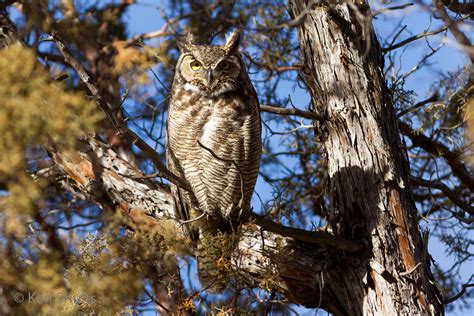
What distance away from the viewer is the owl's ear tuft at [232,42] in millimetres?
3749

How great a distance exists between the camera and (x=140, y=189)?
4348mm

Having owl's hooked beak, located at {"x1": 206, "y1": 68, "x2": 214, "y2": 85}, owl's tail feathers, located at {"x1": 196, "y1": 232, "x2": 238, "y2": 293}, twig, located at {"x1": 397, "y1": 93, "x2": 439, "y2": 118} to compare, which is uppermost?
twig, located at {"x1": 397, "y1": 93, "x2": 439, "y2": 118}

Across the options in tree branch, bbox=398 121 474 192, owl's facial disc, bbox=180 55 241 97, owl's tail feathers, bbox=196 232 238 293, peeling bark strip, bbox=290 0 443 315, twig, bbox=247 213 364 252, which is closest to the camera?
twig, bbox=247 213 364 252

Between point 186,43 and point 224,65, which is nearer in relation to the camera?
point 224,65

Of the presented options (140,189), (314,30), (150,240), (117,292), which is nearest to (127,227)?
(140,189)

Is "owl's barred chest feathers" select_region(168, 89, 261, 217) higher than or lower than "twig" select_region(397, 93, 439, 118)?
lower

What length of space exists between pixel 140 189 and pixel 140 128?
451 mm

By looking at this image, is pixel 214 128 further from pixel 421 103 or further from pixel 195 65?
pixel 421 103

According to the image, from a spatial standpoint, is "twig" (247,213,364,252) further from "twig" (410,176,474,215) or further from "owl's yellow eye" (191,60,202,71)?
"owl's yellow eye" (191,60,202,71)

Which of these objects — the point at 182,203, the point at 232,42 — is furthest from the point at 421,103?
the point at 182,203

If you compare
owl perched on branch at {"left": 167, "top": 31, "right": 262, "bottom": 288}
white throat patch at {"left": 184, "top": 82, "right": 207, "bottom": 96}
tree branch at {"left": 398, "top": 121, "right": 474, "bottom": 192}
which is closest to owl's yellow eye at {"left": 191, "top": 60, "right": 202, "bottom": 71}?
owl perched on branch at {"left": 167, "top": 31, "right": 262, "bottom": 288}

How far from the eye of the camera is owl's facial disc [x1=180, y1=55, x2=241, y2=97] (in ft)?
11.9

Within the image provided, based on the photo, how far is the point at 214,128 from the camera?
3500mm

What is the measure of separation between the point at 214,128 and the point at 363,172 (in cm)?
83
